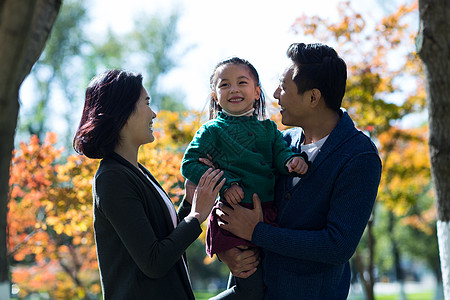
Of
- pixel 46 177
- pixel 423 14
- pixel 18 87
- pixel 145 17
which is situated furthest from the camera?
pixel 145 17

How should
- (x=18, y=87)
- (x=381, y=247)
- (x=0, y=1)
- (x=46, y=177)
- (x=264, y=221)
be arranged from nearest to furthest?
(x=0, y=1) → (x=18, y=87) → (x=264, y=221) → (x=46, y=177) → (x=381, y=247)

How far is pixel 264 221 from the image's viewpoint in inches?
104

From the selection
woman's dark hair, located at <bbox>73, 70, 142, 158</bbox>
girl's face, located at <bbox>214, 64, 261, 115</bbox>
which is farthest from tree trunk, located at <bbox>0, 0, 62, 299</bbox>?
girl's face, located at <bbox>214, 64, 261, 115</bbox>

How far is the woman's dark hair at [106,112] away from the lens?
2547mm

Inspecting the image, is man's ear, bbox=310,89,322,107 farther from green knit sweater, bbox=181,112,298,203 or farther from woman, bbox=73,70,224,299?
woman, bbox=73,70,224,299

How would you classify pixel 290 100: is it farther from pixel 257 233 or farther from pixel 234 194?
pixel 257 233

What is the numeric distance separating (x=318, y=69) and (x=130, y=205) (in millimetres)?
1080

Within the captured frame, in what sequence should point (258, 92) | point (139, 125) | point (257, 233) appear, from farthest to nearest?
point (258, 92)
point (139, 125)
point (257, 233)

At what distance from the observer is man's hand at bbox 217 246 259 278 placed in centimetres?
261

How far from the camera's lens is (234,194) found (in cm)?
261

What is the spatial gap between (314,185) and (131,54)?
78.3 ft

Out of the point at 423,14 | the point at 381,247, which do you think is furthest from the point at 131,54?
the point at 423,14

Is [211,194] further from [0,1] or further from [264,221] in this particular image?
[0,1]

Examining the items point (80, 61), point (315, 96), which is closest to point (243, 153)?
point (315, 96)
